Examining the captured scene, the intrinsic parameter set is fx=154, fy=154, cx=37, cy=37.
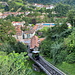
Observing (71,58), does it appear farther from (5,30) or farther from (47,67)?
(5,30)

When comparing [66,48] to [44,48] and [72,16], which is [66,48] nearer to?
[44,48]

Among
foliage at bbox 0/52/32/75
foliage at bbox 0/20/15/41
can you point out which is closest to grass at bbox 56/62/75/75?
foliage at bbox 0/52/32/75

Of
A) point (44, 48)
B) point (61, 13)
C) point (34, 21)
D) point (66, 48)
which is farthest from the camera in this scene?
point (61, 13)

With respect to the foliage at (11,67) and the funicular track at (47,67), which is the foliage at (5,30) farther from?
the foliage at (11,67)

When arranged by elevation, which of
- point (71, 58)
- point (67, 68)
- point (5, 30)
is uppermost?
point (5, 30)

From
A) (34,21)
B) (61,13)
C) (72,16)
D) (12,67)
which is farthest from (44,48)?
(61,13)

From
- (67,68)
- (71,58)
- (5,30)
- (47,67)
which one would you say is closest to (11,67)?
(67,68)

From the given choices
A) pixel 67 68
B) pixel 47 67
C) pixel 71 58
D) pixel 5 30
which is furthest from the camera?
pixel 5 30

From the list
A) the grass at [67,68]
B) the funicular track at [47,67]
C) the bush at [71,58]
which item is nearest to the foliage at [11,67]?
the funicular track at [47,67]

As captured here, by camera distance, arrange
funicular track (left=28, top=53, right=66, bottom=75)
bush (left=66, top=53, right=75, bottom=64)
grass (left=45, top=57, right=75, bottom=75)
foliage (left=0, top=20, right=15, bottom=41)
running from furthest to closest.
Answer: foliage (left=0, top=20, right=15, bottom=41) < bush (left=66, top=53, right=75, bottom=64) < funicular track (left=28, top=53, right=66, bottom=75) < grass (left=45, top=57, right=75, bottom=75)

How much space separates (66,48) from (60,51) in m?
0.51

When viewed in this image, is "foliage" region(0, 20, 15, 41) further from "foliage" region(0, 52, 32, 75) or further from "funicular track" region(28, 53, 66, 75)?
"foliage" region(0, 52, 32, 75)

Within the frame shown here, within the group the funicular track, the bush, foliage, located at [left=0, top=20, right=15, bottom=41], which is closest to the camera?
the funicular track

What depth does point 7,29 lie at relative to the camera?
54.9ft
